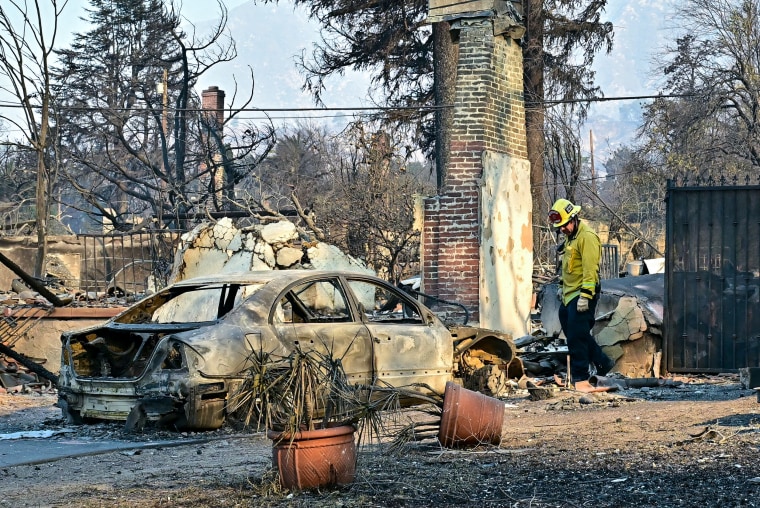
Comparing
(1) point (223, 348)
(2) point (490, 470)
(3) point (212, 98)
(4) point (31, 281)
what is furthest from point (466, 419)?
(3) point (212, 98)

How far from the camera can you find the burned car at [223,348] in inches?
316

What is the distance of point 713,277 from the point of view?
12375 mm

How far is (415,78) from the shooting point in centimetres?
2534

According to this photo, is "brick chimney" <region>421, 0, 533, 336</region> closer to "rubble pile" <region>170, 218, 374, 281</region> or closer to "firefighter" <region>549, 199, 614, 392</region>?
"rubble pile" <region>170, 218, 374, 281</region>

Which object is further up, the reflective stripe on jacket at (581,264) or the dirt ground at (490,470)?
the reflective stripe on jacket at (581,264)

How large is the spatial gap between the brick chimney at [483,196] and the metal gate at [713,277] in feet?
8.99

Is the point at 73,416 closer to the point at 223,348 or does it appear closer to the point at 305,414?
the point at 223,348

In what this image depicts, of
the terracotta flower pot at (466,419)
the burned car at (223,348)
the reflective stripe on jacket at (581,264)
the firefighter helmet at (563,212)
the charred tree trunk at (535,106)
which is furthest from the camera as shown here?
the charred tree trunk at (535,106)

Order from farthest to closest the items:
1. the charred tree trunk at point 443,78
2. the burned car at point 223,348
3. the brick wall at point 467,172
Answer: the charred tree trunk at point 443,78 → the brick wall at point 467,172 → the burned car at point 223,348

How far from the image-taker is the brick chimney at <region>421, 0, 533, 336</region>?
46.7 ft

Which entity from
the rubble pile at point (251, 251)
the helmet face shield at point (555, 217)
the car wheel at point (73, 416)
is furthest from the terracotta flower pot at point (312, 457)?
the rubble pile at point (251, 251)

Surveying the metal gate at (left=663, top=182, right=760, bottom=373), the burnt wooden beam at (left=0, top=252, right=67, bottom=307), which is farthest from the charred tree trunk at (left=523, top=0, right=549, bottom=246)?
the burnt wooden beam at (left=0, top=252, right=67, bottom=307)

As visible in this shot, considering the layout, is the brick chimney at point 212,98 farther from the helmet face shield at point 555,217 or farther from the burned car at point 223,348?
the burned car at point 223,348

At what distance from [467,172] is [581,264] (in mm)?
3481
